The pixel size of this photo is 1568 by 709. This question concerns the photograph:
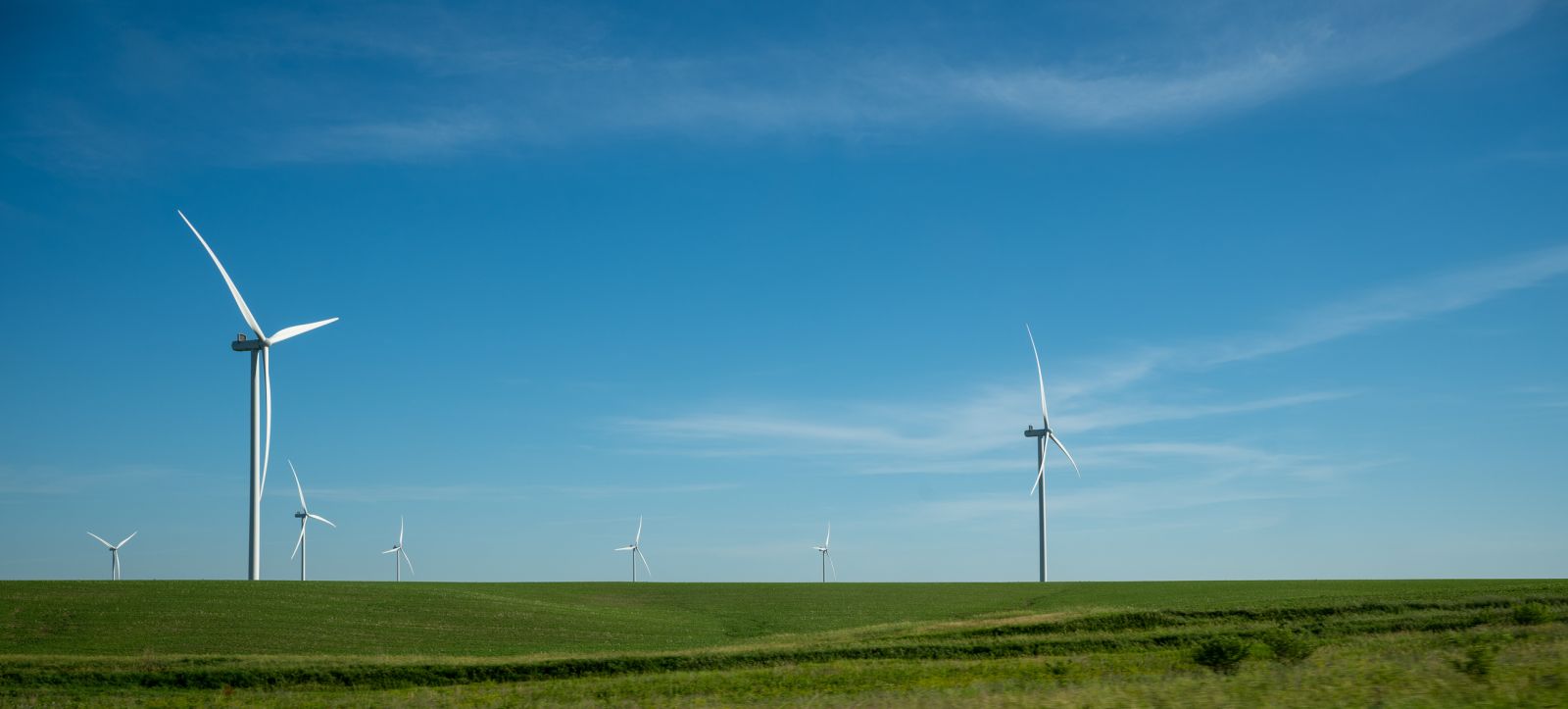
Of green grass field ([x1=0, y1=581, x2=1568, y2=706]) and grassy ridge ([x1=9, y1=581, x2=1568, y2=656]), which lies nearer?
green grass field ([x1=0, y1=581, x2=1568, y2=706])

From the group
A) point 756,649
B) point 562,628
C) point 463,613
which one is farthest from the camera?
point 463,613

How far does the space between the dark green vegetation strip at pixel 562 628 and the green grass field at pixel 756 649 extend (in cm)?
16

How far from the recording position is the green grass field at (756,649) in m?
21.2

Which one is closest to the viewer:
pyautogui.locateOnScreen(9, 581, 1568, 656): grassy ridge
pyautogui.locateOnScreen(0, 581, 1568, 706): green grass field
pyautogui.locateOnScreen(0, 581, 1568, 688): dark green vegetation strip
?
pyautogui.locateOnScreen(0, 581, 1568, 706): green grass field

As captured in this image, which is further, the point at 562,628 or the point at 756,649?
the point at 562,628

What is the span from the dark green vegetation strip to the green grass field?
16cm

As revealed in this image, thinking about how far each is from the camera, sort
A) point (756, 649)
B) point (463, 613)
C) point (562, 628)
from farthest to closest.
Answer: point (463, 613) < point (562, 628) < point (756, 649)

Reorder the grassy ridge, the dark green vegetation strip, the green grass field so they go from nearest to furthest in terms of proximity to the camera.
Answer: the green grass field, the dark green vegetation strip, the grassy ridge

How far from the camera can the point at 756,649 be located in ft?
134

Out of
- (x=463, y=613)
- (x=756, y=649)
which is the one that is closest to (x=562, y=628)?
(x=463, y=613)

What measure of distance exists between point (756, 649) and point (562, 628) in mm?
16995

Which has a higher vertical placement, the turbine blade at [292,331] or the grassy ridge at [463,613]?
the turbine blade at [292,331]

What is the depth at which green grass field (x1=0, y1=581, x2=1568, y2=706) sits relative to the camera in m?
21.2

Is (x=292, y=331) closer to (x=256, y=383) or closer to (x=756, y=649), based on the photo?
(x=256, y=383)
